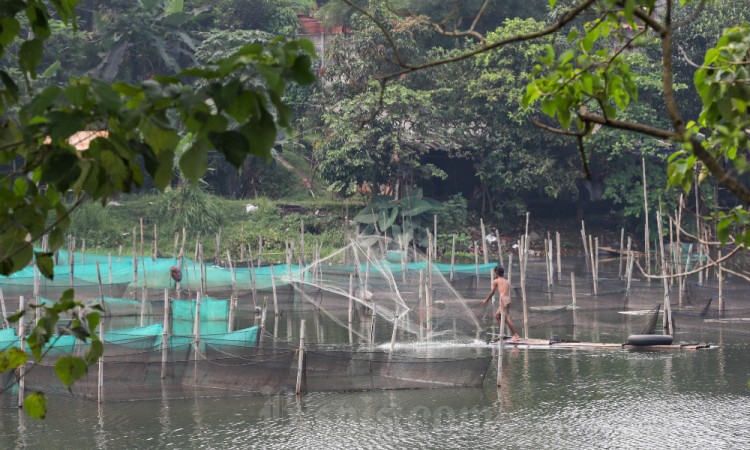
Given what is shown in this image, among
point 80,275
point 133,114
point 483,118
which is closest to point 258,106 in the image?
point 133,114

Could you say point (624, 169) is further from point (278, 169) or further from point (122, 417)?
point (122, 417)

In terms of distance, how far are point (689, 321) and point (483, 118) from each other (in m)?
10.7

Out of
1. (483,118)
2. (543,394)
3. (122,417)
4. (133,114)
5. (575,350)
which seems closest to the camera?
(133,114)

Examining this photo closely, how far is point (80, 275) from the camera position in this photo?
18.1 meters

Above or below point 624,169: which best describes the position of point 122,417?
below

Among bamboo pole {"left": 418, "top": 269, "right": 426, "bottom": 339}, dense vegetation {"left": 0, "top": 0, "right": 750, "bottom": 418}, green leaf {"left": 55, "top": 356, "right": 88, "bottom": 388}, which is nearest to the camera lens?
green leaf {"left": 55, "top": 356, "right": 88, "bottom": 388}

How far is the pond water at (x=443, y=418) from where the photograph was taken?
871cm

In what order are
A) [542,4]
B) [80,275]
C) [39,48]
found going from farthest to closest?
[542,4] → [80,275] → [39,48]

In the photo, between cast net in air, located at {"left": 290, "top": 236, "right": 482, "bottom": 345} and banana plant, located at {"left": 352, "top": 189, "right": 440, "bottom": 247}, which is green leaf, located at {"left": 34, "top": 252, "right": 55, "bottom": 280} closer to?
cast net in air, located at {"left": 290, "top": 236, "right": 482, "bottom": 345}

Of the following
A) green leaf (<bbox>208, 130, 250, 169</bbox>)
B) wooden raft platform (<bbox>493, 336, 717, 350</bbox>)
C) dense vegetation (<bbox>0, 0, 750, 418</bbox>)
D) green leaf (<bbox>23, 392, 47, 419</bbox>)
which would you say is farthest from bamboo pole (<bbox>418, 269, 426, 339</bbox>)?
green leaf (<bbox>208, 130, 250, 169</bbox>)

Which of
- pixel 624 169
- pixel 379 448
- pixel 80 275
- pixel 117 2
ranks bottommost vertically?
pixel 379 448

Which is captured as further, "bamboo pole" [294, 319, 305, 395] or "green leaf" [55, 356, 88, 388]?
"bamboo pole" [294, 319, 305, 395]

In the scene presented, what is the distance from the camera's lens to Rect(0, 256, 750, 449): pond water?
871cm

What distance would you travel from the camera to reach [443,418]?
9.46m
